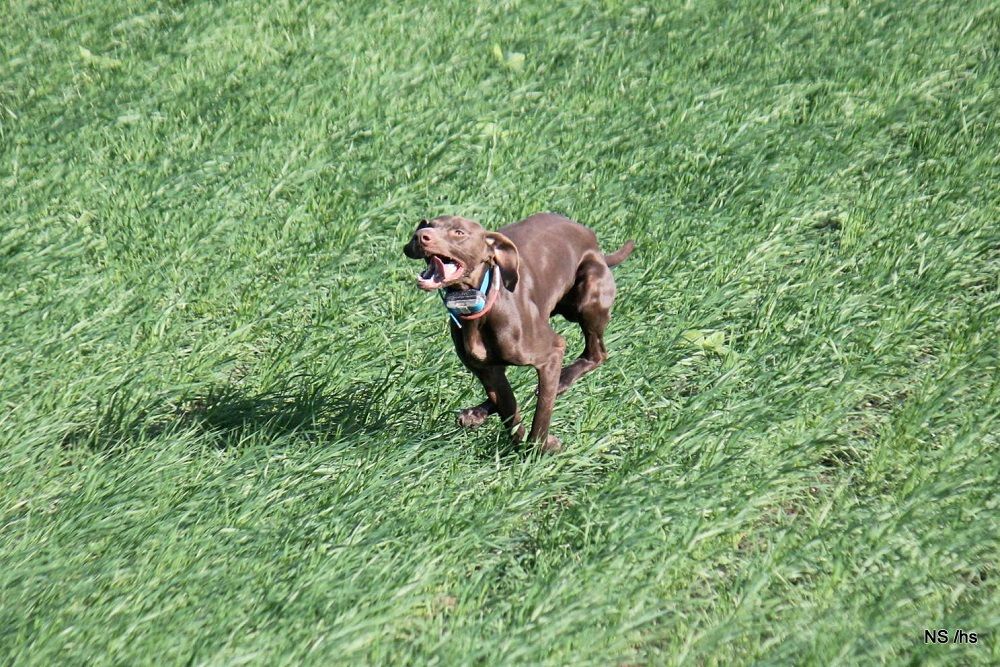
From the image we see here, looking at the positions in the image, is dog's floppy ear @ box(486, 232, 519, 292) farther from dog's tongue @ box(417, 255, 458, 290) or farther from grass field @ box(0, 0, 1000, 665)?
grass field @ box(0, 0, 1000, 665)

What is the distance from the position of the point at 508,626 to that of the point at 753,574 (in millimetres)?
864

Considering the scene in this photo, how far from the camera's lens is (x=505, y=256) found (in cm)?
422

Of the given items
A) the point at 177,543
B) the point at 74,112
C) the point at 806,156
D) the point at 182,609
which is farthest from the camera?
the point at 74,112

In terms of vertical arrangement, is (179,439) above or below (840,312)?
above

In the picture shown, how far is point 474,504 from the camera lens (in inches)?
164

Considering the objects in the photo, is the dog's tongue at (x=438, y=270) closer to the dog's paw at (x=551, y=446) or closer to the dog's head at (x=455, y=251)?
the dog's head at (x=455, y=251)

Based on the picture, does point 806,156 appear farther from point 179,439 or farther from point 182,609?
point 182,609

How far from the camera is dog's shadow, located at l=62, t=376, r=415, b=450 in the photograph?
15.3ft

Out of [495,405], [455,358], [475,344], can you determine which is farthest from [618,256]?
[475,344]

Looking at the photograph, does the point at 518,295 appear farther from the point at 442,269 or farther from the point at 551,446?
the point at 551,446

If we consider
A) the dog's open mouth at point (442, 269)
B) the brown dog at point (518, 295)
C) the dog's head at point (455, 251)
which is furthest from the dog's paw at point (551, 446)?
the dog's open mouth at point (442, 269)

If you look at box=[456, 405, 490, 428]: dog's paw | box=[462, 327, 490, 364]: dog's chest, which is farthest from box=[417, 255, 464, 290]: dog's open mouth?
box=[456, 405, 490, 428]: dog's paw

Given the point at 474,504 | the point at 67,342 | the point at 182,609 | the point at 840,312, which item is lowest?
the point at 840,312

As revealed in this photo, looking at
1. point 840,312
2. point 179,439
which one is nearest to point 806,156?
point 840,312
